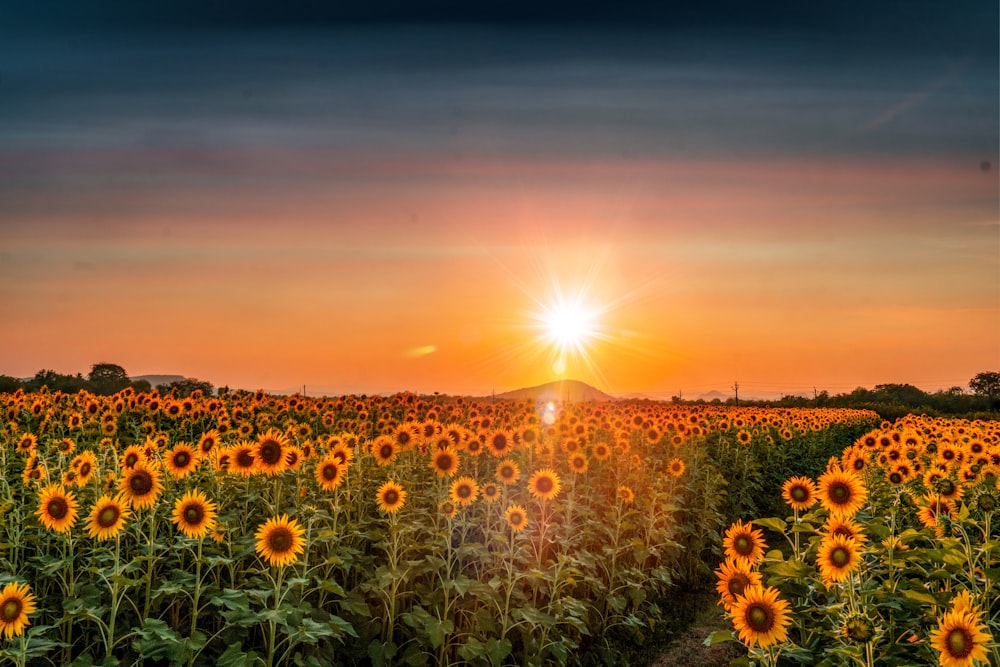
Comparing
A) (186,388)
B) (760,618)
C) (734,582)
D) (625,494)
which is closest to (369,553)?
(625,494)

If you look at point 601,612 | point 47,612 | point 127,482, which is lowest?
point 601,612

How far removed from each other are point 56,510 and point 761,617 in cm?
581

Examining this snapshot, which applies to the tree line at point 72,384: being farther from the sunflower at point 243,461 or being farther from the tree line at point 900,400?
A: the tree line at point 900,400

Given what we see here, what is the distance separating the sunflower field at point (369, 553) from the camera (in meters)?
6.48

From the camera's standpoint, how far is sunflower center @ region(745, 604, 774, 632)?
17.3 ft

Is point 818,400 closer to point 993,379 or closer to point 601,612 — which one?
point 993,379

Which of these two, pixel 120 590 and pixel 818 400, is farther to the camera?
pixel 818 400

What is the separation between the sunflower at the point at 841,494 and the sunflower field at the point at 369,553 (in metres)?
0.34

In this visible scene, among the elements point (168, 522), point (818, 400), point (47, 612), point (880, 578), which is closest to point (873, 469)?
point (880, 578)

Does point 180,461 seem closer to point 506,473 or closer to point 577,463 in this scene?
point 506,473

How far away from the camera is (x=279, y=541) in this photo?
6684 mm

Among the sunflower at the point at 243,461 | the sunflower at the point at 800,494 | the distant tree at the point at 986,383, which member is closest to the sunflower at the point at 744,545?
the sunflower at the point at 800,494

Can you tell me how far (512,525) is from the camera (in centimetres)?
900

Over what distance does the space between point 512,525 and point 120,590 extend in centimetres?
417
